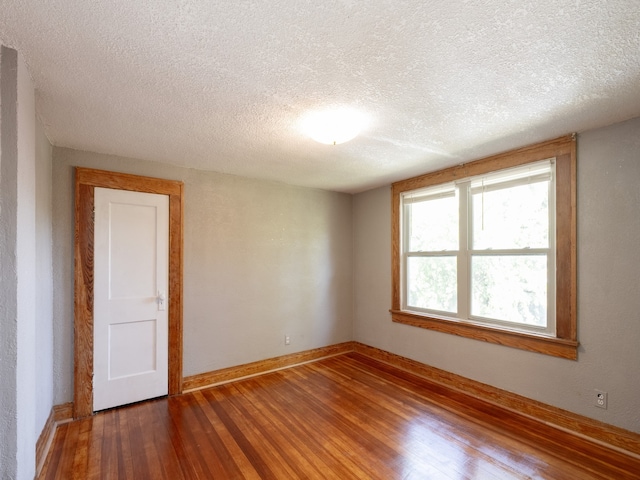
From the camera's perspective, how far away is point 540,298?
111 inches

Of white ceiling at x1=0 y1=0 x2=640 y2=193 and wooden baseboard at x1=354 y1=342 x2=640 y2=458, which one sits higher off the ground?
white ceiling at x1=0 y1=0 x2=640 y2=193

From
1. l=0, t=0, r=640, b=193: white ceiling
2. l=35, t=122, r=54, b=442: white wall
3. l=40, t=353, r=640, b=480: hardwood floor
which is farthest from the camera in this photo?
l=35, t=122, r=54, b=442: white wall

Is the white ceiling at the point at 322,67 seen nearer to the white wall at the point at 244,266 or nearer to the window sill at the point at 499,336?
the white wall at the point at 244,266

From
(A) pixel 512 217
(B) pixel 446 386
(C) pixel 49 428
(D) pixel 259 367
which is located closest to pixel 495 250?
(A) pixel 512 217

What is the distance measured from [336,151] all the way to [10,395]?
2714 millimetres

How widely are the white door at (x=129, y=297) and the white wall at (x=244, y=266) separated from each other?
0.71ft

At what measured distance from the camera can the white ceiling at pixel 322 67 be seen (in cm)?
128

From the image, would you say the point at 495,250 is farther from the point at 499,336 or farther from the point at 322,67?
the point at 322,67

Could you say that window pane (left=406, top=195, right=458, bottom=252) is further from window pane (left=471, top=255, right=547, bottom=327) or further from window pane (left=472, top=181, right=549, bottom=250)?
window pane (left=471, top=255, right=547, bottom=327)

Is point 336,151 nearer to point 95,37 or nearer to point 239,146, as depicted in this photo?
point 239,146

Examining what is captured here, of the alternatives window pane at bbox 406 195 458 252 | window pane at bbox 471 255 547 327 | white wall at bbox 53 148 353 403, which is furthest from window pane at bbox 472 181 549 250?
white wall at bbox 53 148 353 403

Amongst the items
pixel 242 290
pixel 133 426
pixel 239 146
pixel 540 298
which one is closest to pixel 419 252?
pixel 540 298

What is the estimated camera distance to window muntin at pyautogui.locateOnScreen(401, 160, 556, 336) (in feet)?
9.23

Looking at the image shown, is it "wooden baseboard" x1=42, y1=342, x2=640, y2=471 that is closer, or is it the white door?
"wooden baseboard" x1=42, y1=342, x2=640, y2=471
